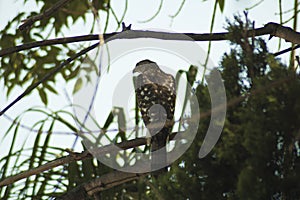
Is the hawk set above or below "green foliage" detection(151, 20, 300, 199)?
above

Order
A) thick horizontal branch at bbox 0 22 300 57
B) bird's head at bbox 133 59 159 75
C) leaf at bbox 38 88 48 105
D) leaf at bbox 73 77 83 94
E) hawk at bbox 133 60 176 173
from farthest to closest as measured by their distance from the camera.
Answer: leaf at bbox 38 88 48 105, leaf at bbox 73 77 83 94, bird's head at bbox 133 59 159 75, hawk at bbox 133 60 176 173, thick horizontal branch at bbox 0 22 300 57

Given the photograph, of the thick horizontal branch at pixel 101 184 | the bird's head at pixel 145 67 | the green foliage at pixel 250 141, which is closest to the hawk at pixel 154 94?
the bird's head at pixel 145 67

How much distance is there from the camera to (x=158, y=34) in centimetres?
201

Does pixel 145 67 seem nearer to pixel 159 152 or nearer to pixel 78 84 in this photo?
pixel 78 84

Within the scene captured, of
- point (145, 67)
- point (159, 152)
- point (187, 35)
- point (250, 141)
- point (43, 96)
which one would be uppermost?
point (43, 96)

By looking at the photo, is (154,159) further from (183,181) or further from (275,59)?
(275,59)

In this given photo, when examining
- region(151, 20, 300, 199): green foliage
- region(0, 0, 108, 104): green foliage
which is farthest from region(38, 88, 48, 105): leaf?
region(151, 20, 300, 199): green foliage

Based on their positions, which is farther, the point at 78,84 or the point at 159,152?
the point at 78,84

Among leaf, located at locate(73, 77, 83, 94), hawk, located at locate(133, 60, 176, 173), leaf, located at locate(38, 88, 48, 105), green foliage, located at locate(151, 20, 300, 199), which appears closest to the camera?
green foliage, located at locate(151, 20, 300, 199)

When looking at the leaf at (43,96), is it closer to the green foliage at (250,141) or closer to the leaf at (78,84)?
the leaf at (78,84)

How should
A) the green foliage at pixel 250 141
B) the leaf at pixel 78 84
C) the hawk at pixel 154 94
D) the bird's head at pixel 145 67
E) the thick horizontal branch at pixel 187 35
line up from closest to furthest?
1. the green foliage at pixel 250 141
2. the thick horizontal branch at pixel 187 35
3. the hawk at pixel 154 94
4. the bird's head at pixel 145 67
5. the leaf at pixel 78 84

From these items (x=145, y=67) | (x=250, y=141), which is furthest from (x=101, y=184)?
(x=145, y=67)

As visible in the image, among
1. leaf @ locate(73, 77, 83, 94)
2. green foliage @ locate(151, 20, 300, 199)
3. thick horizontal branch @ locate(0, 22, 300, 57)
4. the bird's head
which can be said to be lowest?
green foliage @ locate(151, 20, 300, 199)

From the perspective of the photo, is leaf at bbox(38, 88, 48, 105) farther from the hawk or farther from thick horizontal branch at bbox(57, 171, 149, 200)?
thick horizontal branch at bbox(57, 171, 149, 200)
